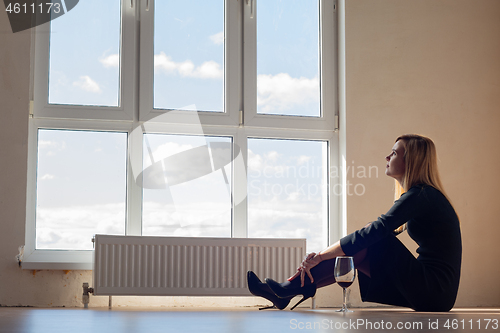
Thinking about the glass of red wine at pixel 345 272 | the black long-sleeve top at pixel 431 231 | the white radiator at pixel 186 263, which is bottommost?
the white radiator at pixel 186 263

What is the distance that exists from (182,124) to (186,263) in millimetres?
1036

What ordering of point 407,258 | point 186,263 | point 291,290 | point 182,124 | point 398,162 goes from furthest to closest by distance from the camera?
point 182,124, point 186,263, point 398,162, point 291,290, point 407,258

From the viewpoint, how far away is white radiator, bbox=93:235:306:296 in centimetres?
343

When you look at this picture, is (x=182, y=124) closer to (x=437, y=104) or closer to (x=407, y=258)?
(x=437, y=104)

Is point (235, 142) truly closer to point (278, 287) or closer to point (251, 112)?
point (251, 112)

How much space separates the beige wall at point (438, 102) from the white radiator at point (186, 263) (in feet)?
1.14

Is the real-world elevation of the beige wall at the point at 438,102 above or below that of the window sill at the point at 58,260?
above

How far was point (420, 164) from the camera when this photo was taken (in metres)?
2.45

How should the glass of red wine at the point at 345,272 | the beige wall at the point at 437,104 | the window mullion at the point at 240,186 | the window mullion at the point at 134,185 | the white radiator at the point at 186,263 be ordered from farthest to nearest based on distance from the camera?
the beige wall at the point at 437,104 → the window mullion at the point at 240,186 → the window mullion at the point at 134,185 → the white radiator at the point at 186,263 → the glass of red wine at the point at 345,272

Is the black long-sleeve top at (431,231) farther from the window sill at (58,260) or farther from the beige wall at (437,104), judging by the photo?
the window sill at (58,260)

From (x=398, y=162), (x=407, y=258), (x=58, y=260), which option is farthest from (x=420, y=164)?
(x=58, y=260)

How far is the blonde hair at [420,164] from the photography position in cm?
242

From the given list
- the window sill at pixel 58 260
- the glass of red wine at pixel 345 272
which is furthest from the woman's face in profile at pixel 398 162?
the window sill at pixel 58 260

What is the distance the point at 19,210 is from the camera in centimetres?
354
